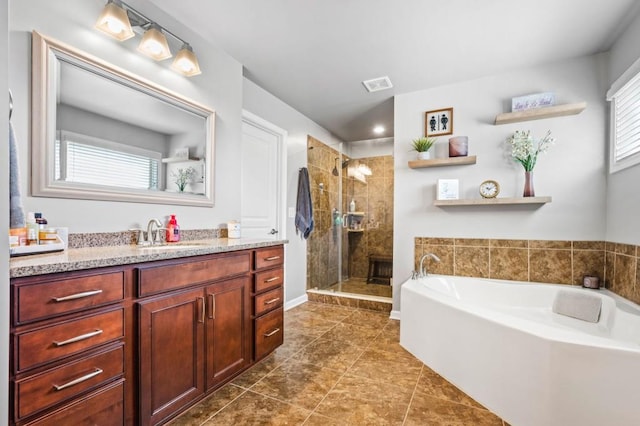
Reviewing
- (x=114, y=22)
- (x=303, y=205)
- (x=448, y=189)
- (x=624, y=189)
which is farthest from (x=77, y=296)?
(x=624, y=189)

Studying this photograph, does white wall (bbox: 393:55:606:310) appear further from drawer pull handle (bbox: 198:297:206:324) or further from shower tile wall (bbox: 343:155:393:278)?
drawer pull handle (bbox: 198:297:206:324)

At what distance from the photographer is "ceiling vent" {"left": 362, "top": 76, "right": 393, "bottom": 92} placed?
9.58 feet

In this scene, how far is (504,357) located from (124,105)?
8.54 feet

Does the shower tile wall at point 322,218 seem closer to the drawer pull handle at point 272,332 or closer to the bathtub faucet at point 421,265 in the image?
the bathtub faucet at point 421,265

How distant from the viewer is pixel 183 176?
6.95ft

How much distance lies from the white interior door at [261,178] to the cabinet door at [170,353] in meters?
1.43

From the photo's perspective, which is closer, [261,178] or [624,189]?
[624,189]

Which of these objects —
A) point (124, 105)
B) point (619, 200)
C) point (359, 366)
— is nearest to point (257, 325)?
point (359, 366)

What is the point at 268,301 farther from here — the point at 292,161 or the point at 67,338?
the point at 292,161

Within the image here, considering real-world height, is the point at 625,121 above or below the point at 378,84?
below

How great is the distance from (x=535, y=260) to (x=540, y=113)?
50.6 inches

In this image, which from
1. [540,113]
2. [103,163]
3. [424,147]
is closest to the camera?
[103,163]

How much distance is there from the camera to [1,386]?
0.89 metres

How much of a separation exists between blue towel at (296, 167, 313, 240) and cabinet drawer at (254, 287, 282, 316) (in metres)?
1.50
